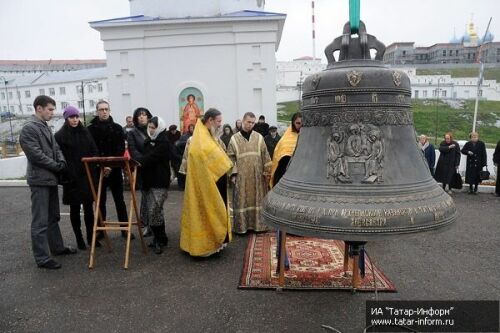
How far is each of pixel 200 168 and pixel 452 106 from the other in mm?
45420

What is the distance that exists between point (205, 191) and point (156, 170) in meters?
0.71

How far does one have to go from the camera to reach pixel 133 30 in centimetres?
1226

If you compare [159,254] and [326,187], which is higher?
[326,187]

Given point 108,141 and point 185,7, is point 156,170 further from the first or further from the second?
point 185,7

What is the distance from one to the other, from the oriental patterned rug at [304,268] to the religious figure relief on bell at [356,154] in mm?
1717

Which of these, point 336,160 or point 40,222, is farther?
point 40,222

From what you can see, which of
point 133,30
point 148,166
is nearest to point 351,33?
point 148,166

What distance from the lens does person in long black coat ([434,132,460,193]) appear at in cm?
899

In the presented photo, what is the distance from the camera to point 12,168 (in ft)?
40.3

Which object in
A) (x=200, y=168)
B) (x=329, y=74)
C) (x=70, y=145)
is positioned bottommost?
→ (x=200, y=168)

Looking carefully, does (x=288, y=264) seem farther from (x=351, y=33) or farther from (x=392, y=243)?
(x=351, y=33)

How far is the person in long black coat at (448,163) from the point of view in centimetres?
899

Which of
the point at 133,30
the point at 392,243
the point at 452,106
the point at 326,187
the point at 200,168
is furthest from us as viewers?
the point at 452,106

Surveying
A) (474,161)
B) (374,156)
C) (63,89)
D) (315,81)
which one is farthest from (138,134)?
(63,89)
